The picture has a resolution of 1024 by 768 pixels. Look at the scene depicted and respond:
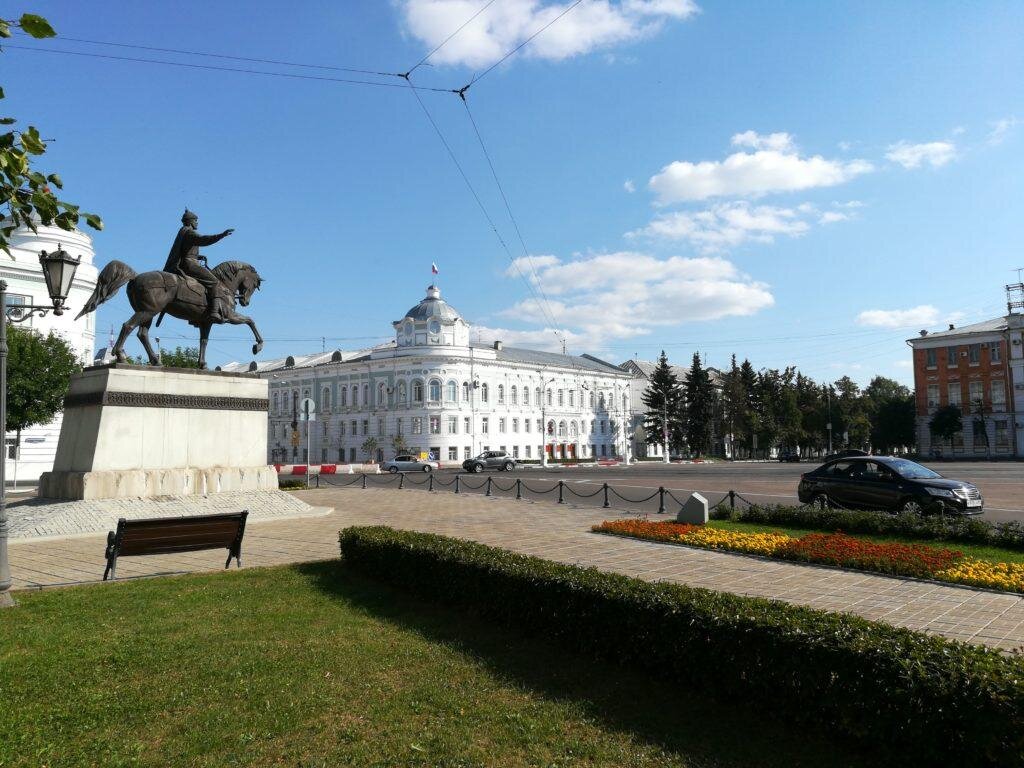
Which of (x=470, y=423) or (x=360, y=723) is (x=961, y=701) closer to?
(x=360, y=723)

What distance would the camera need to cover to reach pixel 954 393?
233 feet

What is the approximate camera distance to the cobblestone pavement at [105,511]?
1388cm

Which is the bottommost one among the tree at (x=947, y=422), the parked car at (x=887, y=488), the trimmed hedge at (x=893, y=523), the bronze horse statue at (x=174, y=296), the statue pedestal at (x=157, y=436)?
the trimmed hedge at (x=893, y=523)

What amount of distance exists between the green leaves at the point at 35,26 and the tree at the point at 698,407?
85.3 meters

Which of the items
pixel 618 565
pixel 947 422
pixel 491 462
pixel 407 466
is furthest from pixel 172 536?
pixel 947 422

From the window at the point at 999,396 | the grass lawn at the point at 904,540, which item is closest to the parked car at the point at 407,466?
the grass lawn at the point at 904,540

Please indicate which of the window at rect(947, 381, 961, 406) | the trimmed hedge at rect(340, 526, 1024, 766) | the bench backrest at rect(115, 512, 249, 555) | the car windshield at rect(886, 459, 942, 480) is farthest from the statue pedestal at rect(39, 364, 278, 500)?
the window at rect(947, 381, 961, 406)

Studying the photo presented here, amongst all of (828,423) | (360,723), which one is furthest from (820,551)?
(828,423)

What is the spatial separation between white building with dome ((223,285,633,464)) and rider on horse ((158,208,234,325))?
1968 inches

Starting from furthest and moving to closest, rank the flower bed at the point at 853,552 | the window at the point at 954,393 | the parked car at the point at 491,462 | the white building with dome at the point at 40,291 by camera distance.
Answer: the window at the point at 954,393 → the parked car at the point at 491,462 → the white building with dome at the point at 40,291 → the flower bed at the point at 853,552

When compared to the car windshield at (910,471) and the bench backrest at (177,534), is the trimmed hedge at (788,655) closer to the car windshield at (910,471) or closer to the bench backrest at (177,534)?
the bench backrest at (177,534)

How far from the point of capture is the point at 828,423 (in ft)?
263

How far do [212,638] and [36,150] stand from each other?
14.5 feet

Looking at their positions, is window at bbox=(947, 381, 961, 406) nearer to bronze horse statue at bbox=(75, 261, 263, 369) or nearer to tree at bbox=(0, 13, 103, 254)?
bronze horse statue at bbox=(75, 261, 263, 369)
